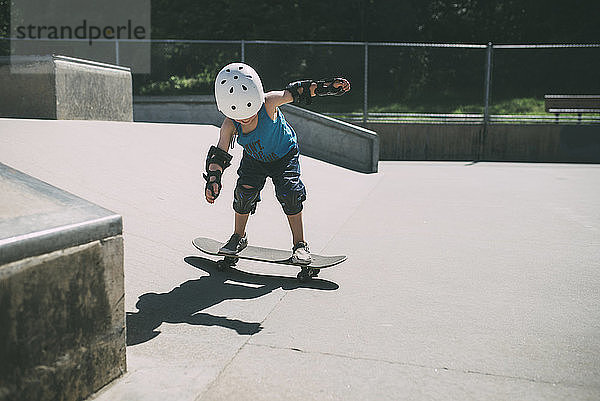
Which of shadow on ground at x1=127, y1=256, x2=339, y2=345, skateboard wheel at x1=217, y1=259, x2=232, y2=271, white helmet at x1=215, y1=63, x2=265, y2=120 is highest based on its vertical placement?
white helmet at x1=215, y1=63, x2=265, y2=120

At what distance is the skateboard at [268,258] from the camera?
15.0 feet

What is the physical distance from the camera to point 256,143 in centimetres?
456

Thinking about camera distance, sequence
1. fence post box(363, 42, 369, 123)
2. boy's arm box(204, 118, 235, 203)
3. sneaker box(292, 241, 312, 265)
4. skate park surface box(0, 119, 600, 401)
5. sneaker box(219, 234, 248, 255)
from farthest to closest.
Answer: fence post box(363, 42, 369, 123)
sneaker box(219, 234, 248, 255)
sneaker box(292, 241, 312, 265)
boy's arm box(204, 118, 235, 203)
skate park surface box(0, 119, 600, 401)

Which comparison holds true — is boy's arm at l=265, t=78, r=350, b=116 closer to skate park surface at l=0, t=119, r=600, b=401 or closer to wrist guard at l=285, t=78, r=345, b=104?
wrist guard at l=285, t=78, r=345, b=104

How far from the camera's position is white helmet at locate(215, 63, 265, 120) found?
4.27 metres

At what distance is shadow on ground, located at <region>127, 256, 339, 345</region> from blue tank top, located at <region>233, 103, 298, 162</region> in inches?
38.9

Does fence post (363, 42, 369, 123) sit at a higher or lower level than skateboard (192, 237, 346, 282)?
higher

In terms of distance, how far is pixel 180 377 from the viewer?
2885 mm

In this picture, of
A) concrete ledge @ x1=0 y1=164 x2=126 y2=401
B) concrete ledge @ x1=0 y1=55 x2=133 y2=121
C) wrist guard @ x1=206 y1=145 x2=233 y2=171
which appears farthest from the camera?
concrete ledge @ x1=0 y1=55 x2=133 y2=121

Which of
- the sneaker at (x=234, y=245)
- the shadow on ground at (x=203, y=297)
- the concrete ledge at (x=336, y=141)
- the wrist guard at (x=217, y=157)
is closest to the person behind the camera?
the shadow on ground at (x=203, y=297)

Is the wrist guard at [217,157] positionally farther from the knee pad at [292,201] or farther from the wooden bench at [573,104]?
the wooden bench at [573,104]

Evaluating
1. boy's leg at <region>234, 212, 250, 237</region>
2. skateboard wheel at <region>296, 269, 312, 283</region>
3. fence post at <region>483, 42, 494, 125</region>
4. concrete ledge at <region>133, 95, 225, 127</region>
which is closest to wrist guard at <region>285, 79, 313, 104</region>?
boy's leg at <region>234, 212, 250, 237</region>

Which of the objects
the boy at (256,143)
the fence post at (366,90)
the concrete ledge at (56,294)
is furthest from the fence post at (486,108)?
the concrete ledge at (56,294)

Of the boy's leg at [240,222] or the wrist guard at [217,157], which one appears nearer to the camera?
the wrist guard at [217,157]
